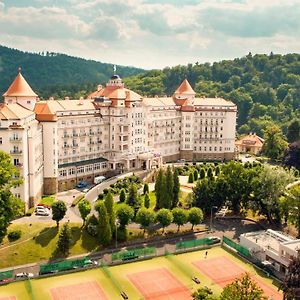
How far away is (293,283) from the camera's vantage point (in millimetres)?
43031

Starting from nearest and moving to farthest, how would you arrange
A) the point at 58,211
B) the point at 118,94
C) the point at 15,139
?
the point at 58,211
the point at 15,139
the point at 118,94

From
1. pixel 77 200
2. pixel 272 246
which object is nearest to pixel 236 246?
Answer: pixel 272 246

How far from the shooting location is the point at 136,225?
245 ft

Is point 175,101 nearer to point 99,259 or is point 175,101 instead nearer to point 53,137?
point 53,137

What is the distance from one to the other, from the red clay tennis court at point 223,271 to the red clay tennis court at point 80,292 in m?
14.9

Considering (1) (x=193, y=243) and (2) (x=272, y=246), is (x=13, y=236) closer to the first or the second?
(1) (x=193, y=243)

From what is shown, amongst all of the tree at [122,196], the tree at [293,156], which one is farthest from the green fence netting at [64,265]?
the tree at [293,156]

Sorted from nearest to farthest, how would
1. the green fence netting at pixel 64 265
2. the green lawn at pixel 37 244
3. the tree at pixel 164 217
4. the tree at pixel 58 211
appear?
1. the green fence netting at pixel 64 265
2. the green lawn at pixel 37 244
3. the tree at pixel 58 211
4. the tree at pixel 164 217

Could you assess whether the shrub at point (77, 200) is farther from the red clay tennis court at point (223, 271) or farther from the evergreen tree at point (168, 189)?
the red clay tennis court at point (223, 271)

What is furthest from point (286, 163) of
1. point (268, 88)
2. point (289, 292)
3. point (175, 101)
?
point (268, 88)

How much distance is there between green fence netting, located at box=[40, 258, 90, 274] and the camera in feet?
195

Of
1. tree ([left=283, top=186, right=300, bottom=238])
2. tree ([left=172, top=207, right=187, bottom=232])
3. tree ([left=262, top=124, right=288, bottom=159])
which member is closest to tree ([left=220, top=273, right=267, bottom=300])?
tree ([left=172, top=207, right=187, bottom=232])

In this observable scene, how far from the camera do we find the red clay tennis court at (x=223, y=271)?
188ft

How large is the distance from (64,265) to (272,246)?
29947mm
